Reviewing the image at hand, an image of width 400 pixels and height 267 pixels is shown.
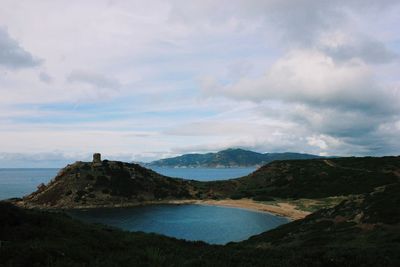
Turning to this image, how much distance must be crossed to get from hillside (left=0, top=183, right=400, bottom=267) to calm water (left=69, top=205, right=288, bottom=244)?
28.1m

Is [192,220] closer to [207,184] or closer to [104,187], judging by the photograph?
[104,187]

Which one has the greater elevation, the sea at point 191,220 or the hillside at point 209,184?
the hillside at point 209,184

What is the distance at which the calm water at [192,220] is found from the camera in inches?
2992

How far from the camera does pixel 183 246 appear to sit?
26.6 meters

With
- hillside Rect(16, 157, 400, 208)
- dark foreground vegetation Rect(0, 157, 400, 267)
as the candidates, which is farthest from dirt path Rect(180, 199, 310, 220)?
dark foreground vegetation Rect(0, 157, 400, 267)

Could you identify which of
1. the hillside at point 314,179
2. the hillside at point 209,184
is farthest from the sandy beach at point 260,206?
the hillside at point 314,179

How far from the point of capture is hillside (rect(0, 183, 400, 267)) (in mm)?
13414

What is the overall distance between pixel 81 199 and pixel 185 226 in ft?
170

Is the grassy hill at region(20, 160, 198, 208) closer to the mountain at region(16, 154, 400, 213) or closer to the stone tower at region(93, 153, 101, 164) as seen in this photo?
the mountain at region(16, 154, 400, 213)

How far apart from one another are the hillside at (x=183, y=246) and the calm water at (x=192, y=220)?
28.1 metres

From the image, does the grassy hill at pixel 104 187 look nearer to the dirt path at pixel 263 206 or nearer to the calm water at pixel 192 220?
the calm water at pixel 192 220

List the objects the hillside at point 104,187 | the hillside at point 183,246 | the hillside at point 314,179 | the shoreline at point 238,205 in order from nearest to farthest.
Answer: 1. the hillside at point 183,246
2. the shoreline at point 238,205
3. the hillside at point 314,179
4. the hillside at point 104,187

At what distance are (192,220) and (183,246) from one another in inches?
2664

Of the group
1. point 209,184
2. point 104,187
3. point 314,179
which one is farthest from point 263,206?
point 104,187
